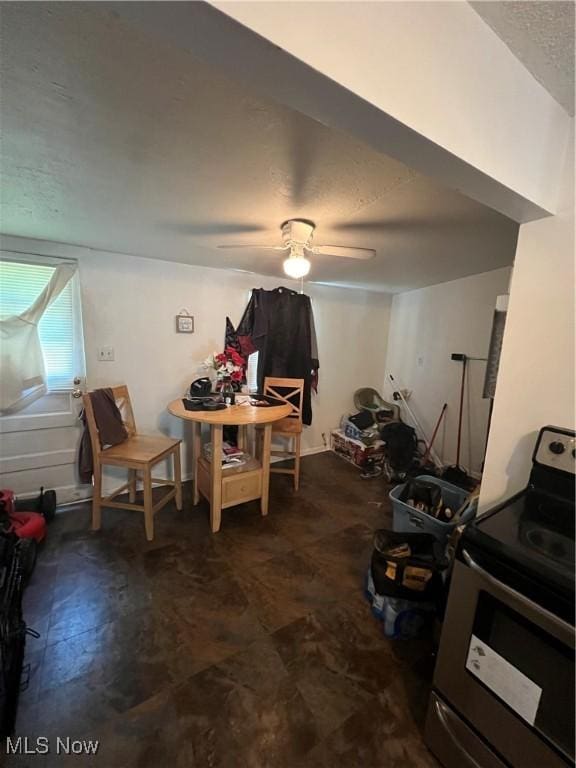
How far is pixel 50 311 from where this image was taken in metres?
2.22

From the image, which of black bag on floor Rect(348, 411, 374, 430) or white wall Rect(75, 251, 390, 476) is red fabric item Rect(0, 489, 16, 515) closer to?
white wall Rect(75, 251, 390, 476)

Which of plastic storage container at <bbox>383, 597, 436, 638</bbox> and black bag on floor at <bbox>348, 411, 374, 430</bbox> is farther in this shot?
black bag on floor at <bbox>348, 411, 374, 430</bbox>

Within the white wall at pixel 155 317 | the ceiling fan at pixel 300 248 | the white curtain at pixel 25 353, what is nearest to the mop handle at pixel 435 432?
the white wall at pixel 155 317

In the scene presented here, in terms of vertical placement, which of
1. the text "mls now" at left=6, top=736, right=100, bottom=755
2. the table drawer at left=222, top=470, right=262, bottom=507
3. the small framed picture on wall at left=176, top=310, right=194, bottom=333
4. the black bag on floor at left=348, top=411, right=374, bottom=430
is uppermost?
the small framed picture on wall at left=176, top=310, right=194, bottom=333

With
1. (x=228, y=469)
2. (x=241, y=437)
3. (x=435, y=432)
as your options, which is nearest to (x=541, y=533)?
(x=228, y=469)

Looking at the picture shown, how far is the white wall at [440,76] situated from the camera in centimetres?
49

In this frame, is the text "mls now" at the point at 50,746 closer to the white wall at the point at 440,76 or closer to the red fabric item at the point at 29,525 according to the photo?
the red fabric item at the point at 29,525

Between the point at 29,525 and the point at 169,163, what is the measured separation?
7.51 feet

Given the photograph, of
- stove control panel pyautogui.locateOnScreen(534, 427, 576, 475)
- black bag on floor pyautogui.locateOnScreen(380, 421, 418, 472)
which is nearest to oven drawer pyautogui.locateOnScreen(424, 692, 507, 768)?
stove control panel pyautogui.locateOnScreen(534, 427, 576, 475)

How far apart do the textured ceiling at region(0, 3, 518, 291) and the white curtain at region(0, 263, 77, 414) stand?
1.23 feet

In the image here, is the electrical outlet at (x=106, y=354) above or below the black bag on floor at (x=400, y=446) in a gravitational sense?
above

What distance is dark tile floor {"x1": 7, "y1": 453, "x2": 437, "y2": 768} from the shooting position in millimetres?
1052

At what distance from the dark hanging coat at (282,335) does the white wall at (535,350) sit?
2155mm

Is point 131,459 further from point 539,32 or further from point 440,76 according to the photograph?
point 539,32
